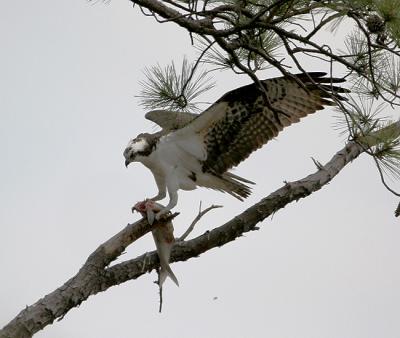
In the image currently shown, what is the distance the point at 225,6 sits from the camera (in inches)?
128

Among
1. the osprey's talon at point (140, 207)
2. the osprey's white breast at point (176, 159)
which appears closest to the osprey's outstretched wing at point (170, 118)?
the osprey's white breast at point (176, 159)

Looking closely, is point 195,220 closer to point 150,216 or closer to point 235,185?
point 150,216

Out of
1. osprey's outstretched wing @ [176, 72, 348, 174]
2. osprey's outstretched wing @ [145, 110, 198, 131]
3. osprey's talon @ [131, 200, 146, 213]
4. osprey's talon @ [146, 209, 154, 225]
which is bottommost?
osprey's talon @ [146, 209, 154, 225]

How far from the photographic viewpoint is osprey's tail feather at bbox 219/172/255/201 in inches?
162

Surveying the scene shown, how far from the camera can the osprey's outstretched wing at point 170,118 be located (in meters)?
4.20

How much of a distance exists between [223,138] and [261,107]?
0.26 metres

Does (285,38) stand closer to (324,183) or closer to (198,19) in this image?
(198,19)

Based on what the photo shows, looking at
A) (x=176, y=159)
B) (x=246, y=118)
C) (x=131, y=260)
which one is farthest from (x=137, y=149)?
(x=131, y=260)

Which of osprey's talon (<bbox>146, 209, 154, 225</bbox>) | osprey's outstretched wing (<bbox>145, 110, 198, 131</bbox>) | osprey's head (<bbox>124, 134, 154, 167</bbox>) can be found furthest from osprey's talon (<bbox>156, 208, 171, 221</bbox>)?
osprey's outstretched wing (<bbox>145, 110, 198, 131</bbox>)

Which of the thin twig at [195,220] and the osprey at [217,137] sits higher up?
the osprey at [217,137]

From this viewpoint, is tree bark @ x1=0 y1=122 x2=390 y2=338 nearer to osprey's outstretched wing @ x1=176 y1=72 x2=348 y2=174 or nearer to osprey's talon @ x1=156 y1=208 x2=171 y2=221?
osprey's talon @ x1=156 y1=208 x2=171 y2=221

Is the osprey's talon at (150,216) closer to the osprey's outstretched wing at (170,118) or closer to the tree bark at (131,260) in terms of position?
the tree bark at (131,260)

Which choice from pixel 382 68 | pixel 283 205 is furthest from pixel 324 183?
pixel 382 68

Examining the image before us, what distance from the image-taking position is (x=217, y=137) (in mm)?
4023
